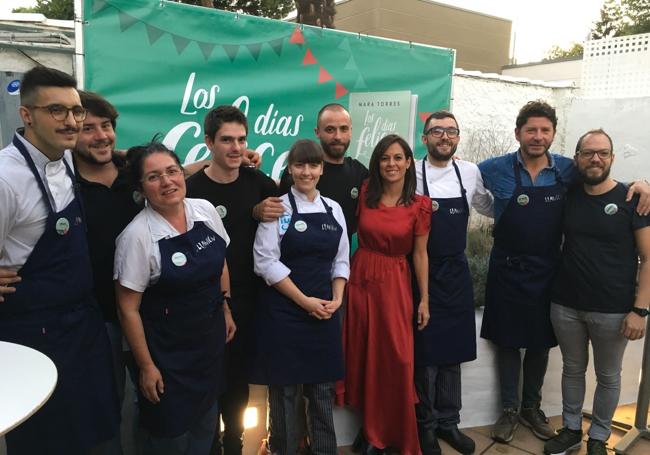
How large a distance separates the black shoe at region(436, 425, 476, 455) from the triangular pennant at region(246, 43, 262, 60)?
276 cm

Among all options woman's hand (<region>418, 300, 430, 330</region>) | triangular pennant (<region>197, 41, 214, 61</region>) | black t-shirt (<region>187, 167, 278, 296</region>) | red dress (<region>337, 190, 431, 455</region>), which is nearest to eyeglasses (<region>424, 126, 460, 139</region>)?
red dress (<region>337, 190, 431, 455</region>)

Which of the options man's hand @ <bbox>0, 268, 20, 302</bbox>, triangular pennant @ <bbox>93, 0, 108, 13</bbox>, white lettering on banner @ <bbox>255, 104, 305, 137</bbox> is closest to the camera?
man's hand @ <bbox>0, 268, 20, 302</bbox>

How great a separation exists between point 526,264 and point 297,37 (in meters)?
2.30

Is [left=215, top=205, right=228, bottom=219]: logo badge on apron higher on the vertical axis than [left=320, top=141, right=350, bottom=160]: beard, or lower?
lower

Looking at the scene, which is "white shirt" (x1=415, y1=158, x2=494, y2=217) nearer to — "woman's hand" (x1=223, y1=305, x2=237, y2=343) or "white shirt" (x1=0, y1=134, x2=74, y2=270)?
"woman's hand" (x1=223, y1=305, x2=237, y2=343)

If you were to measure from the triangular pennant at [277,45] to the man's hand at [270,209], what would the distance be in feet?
5.81

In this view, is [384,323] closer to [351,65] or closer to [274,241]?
[274,241]

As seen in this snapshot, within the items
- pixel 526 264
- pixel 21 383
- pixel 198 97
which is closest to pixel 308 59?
pixel 198 97

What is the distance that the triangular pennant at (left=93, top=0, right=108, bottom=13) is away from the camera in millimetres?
2947

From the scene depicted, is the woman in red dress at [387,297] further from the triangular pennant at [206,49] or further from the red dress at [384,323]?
the triangular pennant at [206,49]

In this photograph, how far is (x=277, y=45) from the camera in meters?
3.63

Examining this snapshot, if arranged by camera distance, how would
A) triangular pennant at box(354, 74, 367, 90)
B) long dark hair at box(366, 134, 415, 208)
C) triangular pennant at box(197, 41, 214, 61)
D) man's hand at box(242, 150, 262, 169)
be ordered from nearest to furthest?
man's hand at box(242, 150, 262, 169) → long dark hair at box(366, 134, 415, 208) → triangular pennant at box(197, 41, 214, 61) → triangular pennant at box(354, 74, 367, 90)

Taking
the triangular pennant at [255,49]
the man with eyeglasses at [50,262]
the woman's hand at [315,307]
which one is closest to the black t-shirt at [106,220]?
the man with eyeglasses at [50,262]

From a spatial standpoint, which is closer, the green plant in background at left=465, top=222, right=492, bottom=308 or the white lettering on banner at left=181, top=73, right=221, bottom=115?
the white lettering on banner at left=181, top=73, right=221, bottom=115
